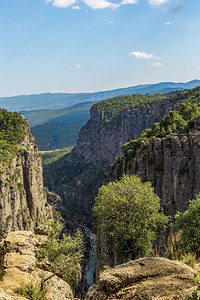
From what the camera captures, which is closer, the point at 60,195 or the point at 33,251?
the point at 33,251

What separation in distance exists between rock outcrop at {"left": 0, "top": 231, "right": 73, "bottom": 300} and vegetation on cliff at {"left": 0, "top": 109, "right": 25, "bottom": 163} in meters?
62.0

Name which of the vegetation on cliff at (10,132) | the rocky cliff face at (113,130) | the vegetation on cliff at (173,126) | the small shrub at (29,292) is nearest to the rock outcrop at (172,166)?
the vegetation on cliff at (173,126)

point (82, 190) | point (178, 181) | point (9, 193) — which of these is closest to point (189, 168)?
point (178, 181)

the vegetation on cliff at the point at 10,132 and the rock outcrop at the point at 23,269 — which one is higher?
the vegetation on cliff at the point at 10,132

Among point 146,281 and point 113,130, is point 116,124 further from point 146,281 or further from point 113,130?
point 146,281

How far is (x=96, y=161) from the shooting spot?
181250 mm

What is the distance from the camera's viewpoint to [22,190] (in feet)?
275

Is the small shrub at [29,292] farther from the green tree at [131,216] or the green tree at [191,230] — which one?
the green tree at [131,216]

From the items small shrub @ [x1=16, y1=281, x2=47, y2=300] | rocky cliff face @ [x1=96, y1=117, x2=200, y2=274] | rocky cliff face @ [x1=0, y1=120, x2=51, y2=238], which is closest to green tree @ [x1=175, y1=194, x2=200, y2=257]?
small shrub @ [x1=16, y1=281, x2=47, y2=300]

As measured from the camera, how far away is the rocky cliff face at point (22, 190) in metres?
70.9

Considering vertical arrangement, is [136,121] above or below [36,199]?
above

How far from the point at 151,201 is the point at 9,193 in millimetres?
61309

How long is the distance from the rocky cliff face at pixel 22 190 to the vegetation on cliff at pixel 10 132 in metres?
2.30

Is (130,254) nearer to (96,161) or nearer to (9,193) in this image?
(9,193)
